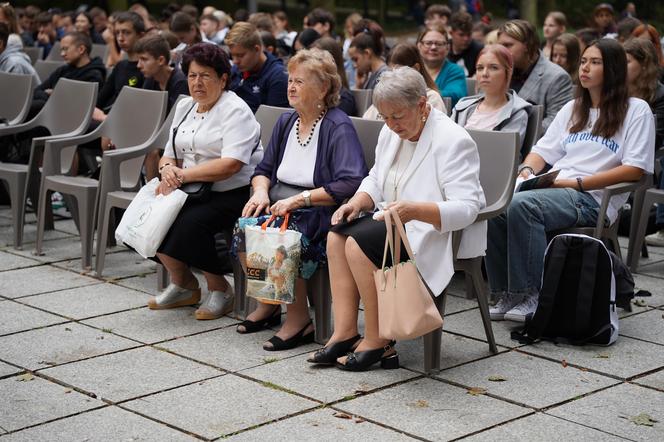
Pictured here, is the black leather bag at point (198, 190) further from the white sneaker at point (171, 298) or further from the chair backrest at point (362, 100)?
the chair backrest at point (362, 100)

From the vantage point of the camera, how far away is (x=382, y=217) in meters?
4.51

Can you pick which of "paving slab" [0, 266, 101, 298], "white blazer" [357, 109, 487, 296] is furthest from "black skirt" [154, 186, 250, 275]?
"white blazer" [357, 109, 487, 296]

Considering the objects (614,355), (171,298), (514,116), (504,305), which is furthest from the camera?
(514,116)

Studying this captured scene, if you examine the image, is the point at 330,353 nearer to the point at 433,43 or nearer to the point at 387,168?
the point at 387,168

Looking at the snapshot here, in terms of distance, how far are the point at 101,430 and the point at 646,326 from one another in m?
2.91

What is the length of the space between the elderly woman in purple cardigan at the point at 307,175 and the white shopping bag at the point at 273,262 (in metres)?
0.14

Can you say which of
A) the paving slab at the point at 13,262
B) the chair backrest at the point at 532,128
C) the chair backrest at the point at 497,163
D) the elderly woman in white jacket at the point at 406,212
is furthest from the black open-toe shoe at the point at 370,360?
the paving slab at the point at 13,262

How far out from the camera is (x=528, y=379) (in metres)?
4.66

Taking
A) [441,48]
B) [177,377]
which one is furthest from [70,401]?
[441,48]

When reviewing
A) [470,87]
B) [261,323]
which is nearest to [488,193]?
[261,323]

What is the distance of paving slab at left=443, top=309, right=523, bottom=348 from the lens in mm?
5297

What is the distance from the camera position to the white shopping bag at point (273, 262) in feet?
16.3

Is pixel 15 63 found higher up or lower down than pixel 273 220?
higher up

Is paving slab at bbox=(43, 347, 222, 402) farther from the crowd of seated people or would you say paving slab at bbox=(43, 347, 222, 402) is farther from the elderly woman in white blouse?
the elderly woman in white blouse
